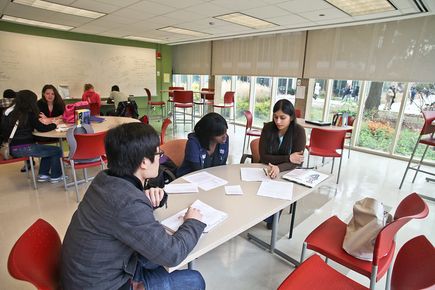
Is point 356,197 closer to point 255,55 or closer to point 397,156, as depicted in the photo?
point 397,156

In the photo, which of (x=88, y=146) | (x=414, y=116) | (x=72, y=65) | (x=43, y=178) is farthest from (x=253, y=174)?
(x=72, y=65)

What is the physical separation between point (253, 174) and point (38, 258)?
55.6 inches

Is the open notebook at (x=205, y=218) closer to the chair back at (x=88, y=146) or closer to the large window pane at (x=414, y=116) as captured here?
the chair back at (x=88, y=146)

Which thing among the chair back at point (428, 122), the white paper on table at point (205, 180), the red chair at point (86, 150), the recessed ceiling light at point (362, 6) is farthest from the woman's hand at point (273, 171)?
the recessed ceiling light at point (362, 6)

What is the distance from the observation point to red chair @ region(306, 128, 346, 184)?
3.46 m

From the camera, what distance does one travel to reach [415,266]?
3.55 feet

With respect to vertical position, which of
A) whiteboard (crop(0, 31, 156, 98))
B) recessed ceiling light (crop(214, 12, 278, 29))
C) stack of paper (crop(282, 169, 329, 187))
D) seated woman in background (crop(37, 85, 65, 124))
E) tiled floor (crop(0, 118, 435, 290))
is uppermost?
recessed ceiling light (crop(214, 12, 278, 29))

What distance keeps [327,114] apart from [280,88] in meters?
1.55

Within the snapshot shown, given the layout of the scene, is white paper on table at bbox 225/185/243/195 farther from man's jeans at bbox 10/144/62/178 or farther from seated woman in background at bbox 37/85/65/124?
seated woman in background at bbox 37/85/65/124

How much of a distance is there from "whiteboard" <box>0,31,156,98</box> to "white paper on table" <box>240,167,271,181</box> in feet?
23.1

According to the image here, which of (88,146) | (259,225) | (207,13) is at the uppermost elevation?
(207,13)

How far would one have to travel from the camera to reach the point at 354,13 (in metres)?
4.06

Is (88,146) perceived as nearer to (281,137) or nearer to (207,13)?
(281,137)

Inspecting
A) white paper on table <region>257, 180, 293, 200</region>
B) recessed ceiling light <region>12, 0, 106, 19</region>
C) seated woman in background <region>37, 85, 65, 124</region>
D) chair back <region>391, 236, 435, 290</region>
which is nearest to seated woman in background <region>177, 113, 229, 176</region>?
white paper on table <region>257, 180, 293, 200</region>
